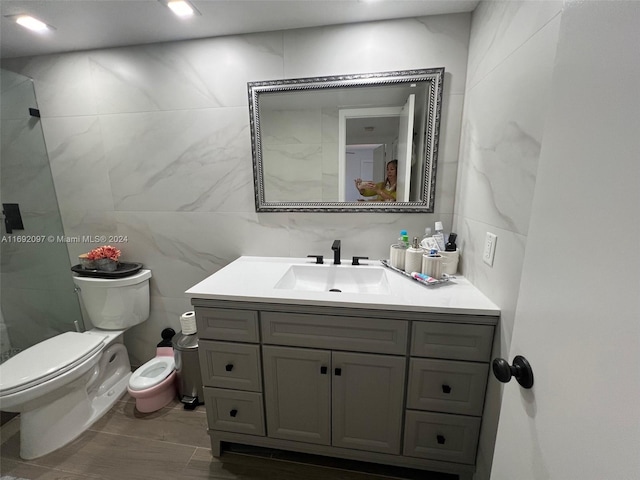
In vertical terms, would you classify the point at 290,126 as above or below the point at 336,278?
above

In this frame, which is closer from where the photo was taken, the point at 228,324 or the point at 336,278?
the point at 228,324

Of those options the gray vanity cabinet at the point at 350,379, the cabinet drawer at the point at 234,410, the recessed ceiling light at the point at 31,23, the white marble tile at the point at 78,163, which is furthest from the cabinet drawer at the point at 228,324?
the recessed ceiling light at the point at 31,23

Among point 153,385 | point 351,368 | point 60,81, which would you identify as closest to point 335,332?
point 351,368

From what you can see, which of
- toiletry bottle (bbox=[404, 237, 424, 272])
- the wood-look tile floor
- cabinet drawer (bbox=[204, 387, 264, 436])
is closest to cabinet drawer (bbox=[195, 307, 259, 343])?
cabinet drawer (bbox=[204, 387, 264, 436])

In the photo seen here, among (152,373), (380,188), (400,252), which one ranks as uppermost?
(380,188)

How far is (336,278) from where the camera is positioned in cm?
144

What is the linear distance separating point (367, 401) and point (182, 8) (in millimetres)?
1966

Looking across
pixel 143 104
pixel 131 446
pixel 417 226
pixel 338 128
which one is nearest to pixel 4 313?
pixel 131 446

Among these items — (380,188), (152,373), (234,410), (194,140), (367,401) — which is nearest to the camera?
(367,401)

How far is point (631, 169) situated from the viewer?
0.33 meters

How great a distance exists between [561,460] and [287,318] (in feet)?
2.79

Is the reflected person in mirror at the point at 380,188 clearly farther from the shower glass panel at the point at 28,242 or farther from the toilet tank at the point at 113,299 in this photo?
the shower glass panel at the point at 28,242

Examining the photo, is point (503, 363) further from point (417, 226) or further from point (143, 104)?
point (143, 104)

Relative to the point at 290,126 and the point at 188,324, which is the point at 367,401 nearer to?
the point at 188,324
